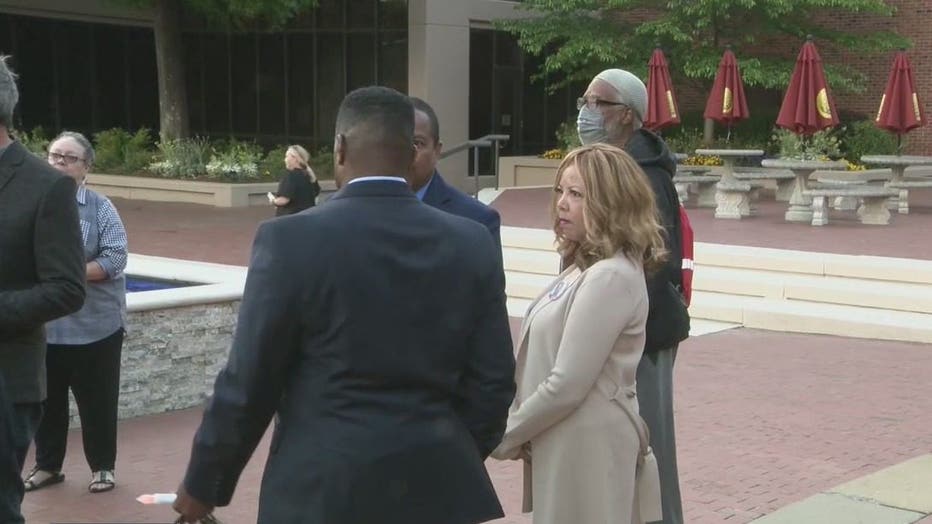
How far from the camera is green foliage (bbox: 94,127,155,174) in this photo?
1063 inches

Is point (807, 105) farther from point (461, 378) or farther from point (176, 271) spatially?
point (461, 378)

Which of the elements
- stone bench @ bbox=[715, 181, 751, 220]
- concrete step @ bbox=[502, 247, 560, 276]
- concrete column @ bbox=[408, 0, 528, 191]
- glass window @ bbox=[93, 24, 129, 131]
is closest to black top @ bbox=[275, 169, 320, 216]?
concrete step @ bbox=[502, 247, 560, 276]

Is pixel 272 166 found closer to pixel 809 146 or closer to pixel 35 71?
pixel 35 71

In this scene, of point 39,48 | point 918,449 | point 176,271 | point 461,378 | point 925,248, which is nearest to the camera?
point 461,378

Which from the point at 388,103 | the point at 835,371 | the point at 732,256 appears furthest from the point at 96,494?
the point at 732,256

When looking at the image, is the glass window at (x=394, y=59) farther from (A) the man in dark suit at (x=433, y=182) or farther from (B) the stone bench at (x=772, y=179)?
(A) the man in dark suit at (x=433, y=182)

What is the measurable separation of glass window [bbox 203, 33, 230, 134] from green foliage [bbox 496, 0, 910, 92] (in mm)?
9609

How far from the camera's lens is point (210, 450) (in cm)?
279

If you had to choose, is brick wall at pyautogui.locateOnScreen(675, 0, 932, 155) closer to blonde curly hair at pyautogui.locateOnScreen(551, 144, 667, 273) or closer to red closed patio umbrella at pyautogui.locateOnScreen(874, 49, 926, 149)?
red closed patio umbrella at pyautogui.locateOnScreen(874, 49, 926, 149)

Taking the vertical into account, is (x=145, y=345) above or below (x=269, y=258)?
below

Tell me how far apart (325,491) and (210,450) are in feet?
0.90

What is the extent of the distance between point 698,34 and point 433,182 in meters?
23.7

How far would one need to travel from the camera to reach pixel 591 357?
3754mm

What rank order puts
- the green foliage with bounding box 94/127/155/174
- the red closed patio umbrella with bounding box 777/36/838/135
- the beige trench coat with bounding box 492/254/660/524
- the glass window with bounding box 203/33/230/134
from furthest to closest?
1. the glass window with bounding box 203/33/230/134
2. the green foliage with bounding box 94/127/155/174
3. the red closed patio umbrella with bounding box 777/36/838/135
4. the beige trench coat with bounding box 492/254/660/524
